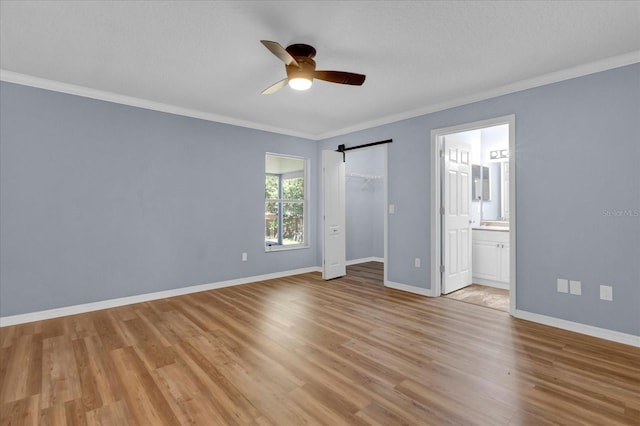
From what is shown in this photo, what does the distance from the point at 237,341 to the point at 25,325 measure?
239cm

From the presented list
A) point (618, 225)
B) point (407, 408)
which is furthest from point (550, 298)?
point (407, 408)

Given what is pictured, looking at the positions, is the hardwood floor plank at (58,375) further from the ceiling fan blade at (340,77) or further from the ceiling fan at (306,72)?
the ceiling fan blade at (340,77)

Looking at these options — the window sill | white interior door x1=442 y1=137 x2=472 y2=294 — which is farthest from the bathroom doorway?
the window sill

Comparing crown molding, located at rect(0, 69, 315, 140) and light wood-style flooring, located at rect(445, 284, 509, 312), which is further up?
crown molding, located at rect(0, 69, 315, 140)

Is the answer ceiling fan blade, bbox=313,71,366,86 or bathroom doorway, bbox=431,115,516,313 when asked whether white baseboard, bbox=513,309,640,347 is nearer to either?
bathroom doorway, bbox=431,115,516,313

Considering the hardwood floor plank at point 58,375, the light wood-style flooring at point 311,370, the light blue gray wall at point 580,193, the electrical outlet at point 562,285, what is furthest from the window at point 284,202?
the electrical outlet at point 562,285

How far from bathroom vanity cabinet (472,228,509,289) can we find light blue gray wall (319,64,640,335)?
127 centimetres

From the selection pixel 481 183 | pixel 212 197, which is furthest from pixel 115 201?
pixel 481 183

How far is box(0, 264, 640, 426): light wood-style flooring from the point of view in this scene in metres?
1.86

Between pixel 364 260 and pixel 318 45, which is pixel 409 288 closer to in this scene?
pixel 364 260

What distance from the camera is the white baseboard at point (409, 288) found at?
440 cm

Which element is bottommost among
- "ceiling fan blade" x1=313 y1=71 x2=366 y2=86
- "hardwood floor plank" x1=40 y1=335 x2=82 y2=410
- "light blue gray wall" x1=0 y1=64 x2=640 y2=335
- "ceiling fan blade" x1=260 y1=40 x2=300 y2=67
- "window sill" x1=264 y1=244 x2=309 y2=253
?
"hardwood floor plank" x1=40 y1=335 x2=82 y2=410

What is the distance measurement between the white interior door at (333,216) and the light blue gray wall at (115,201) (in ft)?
3.55

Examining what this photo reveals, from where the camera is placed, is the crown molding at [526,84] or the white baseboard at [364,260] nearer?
the crown molding at [526,84]
